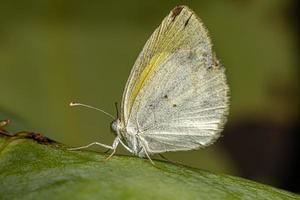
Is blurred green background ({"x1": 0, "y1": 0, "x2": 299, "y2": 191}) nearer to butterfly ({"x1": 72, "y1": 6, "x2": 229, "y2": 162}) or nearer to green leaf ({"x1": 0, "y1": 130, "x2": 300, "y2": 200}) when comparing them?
butterfly ({"x1": 72, "y1": 6, "x2": 229, "y2": 162})

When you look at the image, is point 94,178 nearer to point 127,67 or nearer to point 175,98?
point 175,98

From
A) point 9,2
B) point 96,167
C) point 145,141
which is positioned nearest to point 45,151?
point 96,167

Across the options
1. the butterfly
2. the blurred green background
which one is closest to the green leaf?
the butterfly

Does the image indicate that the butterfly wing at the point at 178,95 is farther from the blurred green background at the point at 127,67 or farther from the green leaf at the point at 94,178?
the blurred green background at the point at 127,67

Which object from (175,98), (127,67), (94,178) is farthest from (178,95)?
(127,67)

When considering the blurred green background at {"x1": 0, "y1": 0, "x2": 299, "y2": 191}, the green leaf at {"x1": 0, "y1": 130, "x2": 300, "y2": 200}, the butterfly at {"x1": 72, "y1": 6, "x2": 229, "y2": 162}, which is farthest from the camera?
the blurred green background at {"x1": 0, "y1": 0, "x2": 299, "y2": 191}

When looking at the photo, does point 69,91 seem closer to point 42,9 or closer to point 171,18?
point 42,9

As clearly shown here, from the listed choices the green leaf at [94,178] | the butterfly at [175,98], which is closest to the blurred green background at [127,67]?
the butterfly at [175,98]
